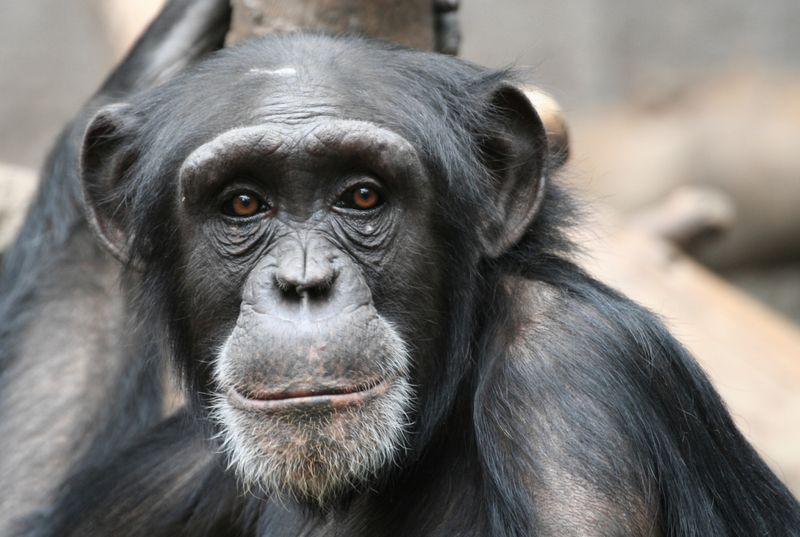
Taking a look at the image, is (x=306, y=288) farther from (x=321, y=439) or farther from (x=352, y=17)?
(x=352, y=17)

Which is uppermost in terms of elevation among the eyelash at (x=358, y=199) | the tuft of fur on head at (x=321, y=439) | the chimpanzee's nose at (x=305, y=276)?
the eyelash at (x=358, y=199)

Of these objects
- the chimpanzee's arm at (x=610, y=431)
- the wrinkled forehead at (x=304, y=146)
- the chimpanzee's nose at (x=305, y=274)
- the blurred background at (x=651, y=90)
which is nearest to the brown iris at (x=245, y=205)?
the wrinkled forehead at (x=304, y=146)

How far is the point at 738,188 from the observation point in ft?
58.3

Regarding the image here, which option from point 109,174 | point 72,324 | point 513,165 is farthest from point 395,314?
point 72,324

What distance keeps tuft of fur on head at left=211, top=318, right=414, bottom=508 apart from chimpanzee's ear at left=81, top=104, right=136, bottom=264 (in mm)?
985

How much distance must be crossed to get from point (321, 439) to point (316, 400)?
0.52ft

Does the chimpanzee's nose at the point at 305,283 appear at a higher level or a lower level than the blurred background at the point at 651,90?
lower

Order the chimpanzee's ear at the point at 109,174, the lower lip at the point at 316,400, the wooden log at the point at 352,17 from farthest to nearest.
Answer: the wooden log at the point at 352,17 < the chimpanzee's ear at the point at 109,174 < the lower lip at the point at 316,400

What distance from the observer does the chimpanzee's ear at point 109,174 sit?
504cm

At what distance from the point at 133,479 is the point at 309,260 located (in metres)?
1.90

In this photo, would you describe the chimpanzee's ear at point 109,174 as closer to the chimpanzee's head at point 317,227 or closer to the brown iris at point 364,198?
the chimpanzee's head at point 317,227

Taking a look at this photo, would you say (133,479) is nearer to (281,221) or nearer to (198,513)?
(198,513)

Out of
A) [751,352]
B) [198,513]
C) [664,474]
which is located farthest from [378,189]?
[751,352]

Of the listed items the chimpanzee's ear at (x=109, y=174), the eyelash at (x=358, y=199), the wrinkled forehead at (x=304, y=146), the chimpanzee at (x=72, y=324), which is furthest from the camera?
the chimpanzee at (x=72, y=324)
